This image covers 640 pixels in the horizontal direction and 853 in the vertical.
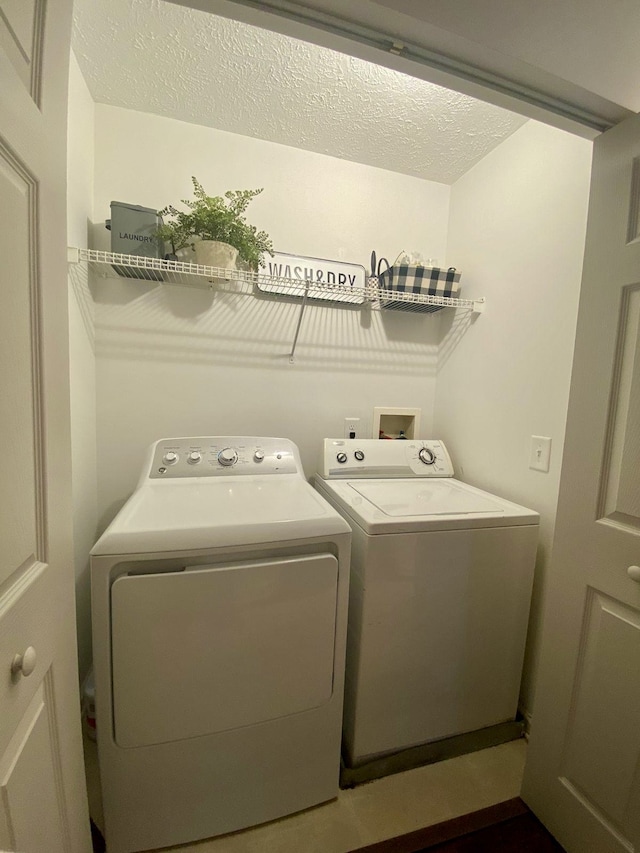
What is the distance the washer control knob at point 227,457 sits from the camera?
1.44 metres

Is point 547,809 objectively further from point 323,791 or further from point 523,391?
point 523,391

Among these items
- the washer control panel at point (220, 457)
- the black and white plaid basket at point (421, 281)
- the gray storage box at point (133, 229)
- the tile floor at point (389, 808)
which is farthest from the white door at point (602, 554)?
the gray storage box at point (133, 229)

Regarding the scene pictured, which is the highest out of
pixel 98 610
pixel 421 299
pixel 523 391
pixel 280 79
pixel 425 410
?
pixel 280 79

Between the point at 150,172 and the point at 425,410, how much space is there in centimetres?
186

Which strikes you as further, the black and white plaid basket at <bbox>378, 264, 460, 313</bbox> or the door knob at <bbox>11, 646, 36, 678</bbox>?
the black and white plaid basket at <bbox>378, 264, 460, 313</bbox>

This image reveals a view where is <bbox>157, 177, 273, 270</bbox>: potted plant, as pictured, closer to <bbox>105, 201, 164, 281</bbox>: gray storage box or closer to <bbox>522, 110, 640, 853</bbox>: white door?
<bbox>105, 201, 164, 281</bbox>: gray storage box

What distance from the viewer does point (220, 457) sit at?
1442mm

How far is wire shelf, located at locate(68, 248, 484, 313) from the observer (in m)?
1.32

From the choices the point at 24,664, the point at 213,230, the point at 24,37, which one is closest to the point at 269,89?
the point at 213,230


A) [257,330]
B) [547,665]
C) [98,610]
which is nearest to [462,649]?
[547,665]

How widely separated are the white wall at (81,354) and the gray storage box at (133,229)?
0.13 metres

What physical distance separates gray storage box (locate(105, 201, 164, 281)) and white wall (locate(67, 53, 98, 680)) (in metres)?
0.13

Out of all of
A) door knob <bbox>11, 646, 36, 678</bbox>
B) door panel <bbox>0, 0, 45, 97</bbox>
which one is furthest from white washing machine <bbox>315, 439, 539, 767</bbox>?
door panel <bbox>0, 0, 45, 97</bbox>

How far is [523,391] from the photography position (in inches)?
57.6
